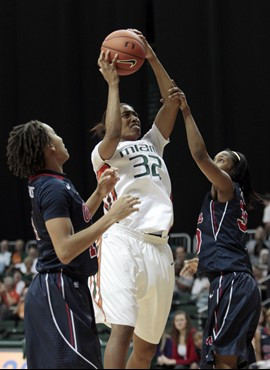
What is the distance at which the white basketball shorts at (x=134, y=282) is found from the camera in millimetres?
5016

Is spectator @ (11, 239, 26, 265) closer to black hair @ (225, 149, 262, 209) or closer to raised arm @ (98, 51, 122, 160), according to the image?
black hair @ (225, 149, 262, 209)

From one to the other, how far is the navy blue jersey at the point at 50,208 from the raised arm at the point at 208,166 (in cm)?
126

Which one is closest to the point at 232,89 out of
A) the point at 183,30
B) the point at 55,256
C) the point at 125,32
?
the point at 183,30

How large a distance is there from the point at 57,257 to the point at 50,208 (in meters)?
0.30

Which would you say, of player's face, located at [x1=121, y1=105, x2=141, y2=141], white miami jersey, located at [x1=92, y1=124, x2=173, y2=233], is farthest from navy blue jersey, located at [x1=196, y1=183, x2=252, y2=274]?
player's face, located at [x1=121, y1=105, x2=141, y2=141]

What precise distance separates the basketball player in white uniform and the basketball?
0.29 ft

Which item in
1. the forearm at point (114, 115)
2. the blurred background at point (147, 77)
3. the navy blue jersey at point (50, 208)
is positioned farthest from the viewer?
the blurred background at point (147, 77)

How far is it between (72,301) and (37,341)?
27 cm

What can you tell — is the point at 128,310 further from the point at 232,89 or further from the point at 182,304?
the point at 232,89

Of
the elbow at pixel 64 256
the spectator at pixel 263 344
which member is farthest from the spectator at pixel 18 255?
the elbow at pixel 64 256

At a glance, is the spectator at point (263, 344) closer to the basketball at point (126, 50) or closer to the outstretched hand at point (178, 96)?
the outstretched hand at point (178, 96)

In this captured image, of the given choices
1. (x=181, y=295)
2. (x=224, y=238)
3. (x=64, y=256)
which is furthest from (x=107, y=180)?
(x=181, y=295)

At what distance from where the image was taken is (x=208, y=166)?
521 cm

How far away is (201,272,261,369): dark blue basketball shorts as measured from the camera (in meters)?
5.18
